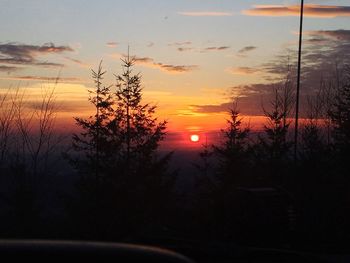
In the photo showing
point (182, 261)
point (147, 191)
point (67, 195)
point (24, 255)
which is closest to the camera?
point (24, 255)

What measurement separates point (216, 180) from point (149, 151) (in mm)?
3868

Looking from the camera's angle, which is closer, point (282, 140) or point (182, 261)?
point (182, 261)

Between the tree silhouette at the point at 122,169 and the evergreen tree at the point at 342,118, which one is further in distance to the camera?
the evergreen tree at the point at 342,118

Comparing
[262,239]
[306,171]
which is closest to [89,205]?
[262,239]

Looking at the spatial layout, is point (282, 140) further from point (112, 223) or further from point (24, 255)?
point (24, 255)

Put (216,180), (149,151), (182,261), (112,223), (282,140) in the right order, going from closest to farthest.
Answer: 1. (182,261)
2. (112,223)
3. (216,180)
4. (149,151)
5. (282,140)

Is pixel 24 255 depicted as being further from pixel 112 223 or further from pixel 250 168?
pixel 250 168

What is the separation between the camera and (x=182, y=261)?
2021 mm

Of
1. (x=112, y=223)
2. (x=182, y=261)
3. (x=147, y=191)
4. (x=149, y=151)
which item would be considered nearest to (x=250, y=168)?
(x=149, y=151)

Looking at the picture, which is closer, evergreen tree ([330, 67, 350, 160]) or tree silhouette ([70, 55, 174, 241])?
tree silhouette ([70, 55, 174, 241])

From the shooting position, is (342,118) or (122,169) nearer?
(122,169)

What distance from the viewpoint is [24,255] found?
1866mm

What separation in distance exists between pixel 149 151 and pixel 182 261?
21680 mm

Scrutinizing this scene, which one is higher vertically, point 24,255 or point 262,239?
point 24,255
